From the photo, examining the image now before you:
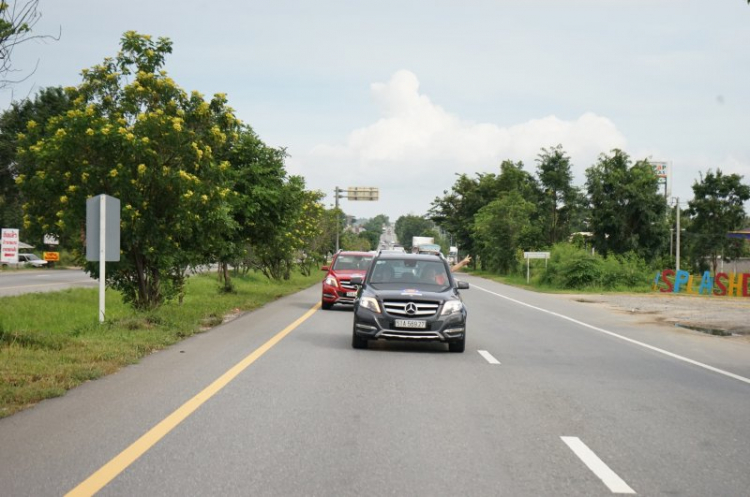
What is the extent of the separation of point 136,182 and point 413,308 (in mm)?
6761

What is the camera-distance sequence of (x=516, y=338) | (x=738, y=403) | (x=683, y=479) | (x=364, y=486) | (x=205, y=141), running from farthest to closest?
1. (x=205, y=141)
2. (x=516, y=338)
3. (x=738, y=403)
4. (x=683, y=479)
5. (x=364, y=486)

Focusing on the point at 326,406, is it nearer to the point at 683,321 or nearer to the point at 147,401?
the point at 147,401

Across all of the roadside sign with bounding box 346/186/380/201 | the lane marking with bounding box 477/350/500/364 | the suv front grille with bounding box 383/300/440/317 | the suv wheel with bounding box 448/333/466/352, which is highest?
the roadside sign with bounding box 346/186/380/201

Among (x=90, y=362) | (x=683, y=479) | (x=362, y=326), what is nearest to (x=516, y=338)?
(x=362, y=326)

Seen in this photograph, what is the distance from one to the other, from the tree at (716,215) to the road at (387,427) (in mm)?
57714

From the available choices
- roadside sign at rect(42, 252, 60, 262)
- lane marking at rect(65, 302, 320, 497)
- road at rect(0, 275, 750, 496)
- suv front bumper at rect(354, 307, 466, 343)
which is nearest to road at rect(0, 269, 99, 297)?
suv front bumper at rect(354, 307, 466, 343)

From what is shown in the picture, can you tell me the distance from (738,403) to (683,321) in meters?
14.7

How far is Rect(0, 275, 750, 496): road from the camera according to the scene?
539 centimetres

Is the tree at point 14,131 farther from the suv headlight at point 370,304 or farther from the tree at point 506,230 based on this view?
the suv headlight at point 370,304

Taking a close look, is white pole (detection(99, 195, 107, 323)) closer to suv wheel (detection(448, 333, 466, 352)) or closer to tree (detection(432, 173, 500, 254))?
suv wheel (detection(448, 333, 466, 352))

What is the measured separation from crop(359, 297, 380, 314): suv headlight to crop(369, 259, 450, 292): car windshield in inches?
36.1

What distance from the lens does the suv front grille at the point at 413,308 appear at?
13.2 metres

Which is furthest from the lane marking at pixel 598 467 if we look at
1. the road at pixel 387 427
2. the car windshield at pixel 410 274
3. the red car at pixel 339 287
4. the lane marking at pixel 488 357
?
the red car at pixel 339 287

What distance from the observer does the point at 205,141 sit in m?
19.1
